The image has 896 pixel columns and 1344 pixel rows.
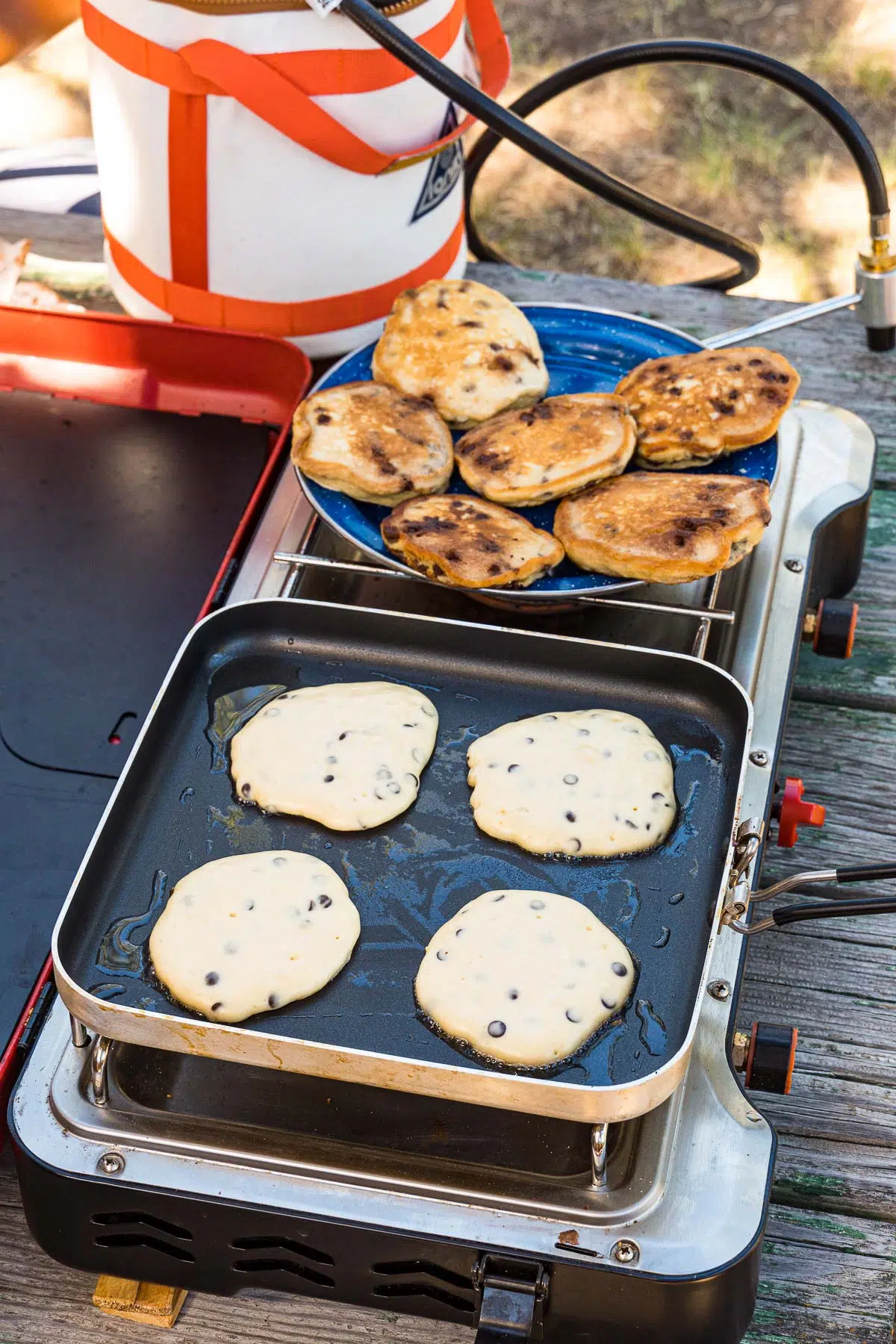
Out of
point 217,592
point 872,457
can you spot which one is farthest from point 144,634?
point 872,457

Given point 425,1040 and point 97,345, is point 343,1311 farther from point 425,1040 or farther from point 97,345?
point 97,345

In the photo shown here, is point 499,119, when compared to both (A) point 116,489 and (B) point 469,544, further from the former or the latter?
(A) point 116,489

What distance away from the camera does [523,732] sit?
1193mm

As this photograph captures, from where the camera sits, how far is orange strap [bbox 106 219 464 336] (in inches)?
64.0

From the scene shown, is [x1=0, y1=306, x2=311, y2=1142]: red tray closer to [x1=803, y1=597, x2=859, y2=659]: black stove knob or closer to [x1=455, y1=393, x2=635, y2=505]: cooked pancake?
[x1=455, y1=393, x2=635, y2=505]: cooked pancake

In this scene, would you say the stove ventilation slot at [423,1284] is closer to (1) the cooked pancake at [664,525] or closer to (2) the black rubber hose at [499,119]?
(1) the cooked pancake at [664,525]

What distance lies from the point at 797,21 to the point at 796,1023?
3580mm

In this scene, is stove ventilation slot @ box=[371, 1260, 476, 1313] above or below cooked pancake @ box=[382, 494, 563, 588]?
below

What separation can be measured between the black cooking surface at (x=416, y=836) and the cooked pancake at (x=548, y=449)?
0.18 m

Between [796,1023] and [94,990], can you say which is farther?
[796,1023]

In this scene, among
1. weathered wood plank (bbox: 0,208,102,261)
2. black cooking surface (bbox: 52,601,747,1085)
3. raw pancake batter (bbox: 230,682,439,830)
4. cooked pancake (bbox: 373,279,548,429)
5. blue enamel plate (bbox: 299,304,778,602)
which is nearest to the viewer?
black cooking surface (bbox: 52,601,747,1085)

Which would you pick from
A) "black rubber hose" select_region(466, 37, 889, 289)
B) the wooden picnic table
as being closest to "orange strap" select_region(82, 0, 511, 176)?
"black rubber hose" select_region(466, 37, 889, 289)

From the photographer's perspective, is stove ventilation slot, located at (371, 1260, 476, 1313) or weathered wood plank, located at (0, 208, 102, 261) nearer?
stove ventilation slot, located at (371, 1260, 476, 1313)

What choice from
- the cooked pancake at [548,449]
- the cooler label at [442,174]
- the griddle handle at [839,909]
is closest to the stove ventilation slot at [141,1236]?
the griddle handle at [839,909]
